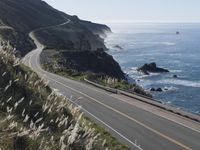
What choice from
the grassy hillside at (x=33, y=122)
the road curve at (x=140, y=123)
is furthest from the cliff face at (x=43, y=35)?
the grassy hillside at (x=33, y=122)

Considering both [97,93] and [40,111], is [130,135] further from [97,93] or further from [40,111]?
[97,93]

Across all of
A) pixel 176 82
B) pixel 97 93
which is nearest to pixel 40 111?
pixel 97 93

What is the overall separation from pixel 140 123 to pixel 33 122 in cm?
1651

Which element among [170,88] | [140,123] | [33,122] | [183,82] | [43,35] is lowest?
[183,82]

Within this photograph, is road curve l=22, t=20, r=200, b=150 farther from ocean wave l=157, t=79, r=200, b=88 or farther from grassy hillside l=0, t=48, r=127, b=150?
ocean wave l=157, t=79, r=200, b=88

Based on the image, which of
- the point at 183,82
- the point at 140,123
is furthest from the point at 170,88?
the point at 140,123

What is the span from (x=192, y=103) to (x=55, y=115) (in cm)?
5726

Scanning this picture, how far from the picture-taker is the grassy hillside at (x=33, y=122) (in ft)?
27.5

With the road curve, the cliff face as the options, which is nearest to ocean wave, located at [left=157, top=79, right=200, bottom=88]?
the cliff face

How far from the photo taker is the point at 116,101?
37438 millimetres

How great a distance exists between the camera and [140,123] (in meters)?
27.4

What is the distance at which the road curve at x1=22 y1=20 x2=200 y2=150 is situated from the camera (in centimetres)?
A: 2215

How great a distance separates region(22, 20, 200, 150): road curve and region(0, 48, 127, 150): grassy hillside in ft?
11.9

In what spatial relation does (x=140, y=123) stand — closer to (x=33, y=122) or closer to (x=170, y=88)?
(x=33, y=122)
